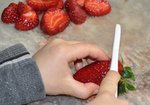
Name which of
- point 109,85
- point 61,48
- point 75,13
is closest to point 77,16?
point 75,13

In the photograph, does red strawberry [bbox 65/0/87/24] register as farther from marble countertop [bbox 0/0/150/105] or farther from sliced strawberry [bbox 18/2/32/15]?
sliced strawberry [bbox 18/2/32/15]

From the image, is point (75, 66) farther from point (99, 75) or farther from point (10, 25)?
point (10, 25)

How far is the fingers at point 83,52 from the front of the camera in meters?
1.01

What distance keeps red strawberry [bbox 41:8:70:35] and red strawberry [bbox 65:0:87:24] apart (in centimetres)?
2

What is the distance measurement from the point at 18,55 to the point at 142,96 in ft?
1.24

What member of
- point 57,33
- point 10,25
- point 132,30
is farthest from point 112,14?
point 10,25

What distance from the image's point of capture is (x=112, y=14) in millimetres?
1442

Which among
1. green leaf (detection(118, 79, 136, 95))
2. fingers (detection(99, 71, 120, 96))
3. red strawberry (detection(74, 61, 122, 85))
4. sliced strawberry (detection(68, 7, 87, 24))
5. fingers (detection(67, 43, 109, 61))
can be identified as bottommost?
green leaf (detection(118, 79, 136, 95))

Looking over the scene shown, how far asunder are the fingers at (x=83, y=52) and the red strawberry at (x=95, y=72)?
0.07 ft

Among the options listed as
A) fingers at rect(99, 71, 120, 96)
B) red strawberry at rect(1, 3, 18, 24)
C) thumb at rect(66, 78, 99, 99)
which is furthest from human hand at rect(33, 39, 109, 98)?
red strawberry at rect(1, 3, 18, 24)

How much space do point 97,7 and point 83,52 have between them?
0.47 m

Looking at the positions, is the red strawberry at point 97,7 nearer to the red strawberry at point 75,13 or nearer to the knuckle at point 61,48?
the red strawberry at point 75,13

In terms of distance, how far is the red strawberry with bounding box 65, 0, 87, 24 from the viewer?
4.62 feet

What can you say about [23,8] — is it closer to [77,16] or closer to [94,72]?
[77,16]
